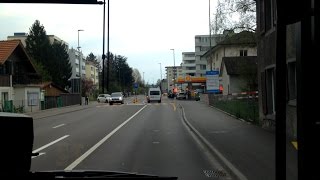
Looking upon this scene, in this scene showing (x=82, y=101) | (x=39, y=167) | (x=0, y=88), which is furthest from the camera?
(x=82, y=101)

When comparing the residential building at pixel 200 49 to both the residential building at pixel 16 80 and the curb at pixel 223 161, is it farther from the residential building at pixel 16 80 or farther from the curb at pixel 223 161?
the curb at pixel 223 161

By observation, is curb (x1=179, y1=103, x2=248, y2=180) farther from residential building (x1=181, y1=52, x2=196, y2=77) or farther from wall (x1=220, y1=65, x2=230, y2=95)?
residential building (x1=181, y1=52, x2=196, y2=77)

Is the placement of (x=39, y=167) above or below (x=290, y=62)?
below

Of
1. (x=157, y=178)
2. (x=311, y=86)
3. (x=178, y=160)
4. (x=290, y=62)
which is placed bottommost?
(x=178, y=160)

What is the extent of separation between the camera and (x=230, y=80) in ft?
224

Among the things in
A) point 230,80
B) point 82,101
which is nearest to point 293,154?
point 230,80

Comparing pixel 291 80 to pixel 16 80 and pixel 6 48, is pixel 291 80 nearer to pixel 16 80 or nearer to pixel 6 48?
pixel 6 48

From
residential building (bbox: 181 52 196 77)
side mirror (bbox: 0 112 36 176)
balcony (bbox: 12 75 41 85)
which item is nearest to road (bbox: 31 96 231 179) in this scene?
side mirror (bbox: 0 112 36 176)

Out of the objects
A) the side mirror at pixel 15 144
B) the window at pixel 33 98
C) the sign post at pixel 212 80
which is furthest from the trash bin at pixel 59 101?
the side mirror at pixel 15 144

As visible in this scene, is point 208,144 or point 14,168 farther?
point 208,144

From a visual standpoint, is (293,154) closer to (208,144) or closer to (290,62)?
(208,144)

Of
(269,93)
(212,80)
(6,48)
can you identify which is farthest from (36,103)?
(269,93)

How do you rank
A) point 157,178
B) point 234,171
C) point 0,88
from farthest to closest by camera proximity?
point 0,88, point 234,171, point 157,178

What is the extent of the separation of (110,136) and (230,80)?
1954 inches
